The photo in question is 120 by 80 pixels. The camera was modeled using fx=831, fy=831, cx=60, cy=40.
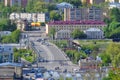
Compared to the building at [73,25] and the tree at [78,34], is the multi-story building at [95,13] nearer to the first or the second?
the building at [73,25]

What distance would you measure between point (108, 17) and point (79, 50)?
908cm

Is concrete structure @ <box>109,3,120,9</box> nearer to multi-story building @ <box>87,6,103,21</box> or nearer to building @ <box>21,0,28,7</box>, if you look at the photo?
multi-story building @ <box>87,6,103,21</box>

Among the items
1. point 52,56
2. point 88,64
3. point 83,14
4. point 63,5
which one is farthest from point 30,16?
point 88,64

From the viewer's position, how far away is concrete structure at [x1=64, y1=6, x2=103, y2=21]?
2923cm

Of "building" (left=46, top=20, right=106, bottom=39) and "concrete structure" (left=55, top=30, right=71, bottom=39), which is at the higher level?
"building" (left=46, top=20, right=106, bottom=39)

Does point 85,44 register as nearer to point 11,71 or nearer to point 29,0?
point 11,71

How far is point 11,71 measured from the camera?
15477 mm

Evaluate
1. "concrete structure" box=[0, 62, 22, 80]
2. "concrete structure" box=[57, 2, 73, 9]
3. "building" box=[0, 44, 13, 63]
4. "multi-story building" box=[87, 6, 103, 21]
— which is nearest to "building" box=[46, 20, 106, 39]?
"multi-story building" box=[87, 6, 103, 21]

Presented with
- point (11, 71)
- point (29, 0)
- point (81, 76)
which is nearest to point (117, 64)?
point (81, 76)

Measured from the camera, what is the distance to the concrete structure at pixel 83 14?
2923cm

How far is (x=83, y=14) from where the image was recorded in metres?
29.5

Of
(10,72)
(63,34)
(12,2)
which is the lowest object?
(63,34)

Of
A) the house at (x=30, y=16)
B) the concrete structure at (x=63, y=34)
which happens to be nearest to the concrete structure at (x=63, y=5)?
the house at (x=30, y=16)

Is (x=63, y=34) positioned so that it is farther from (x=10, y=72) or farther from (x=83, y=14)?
(x=10, y=72)
